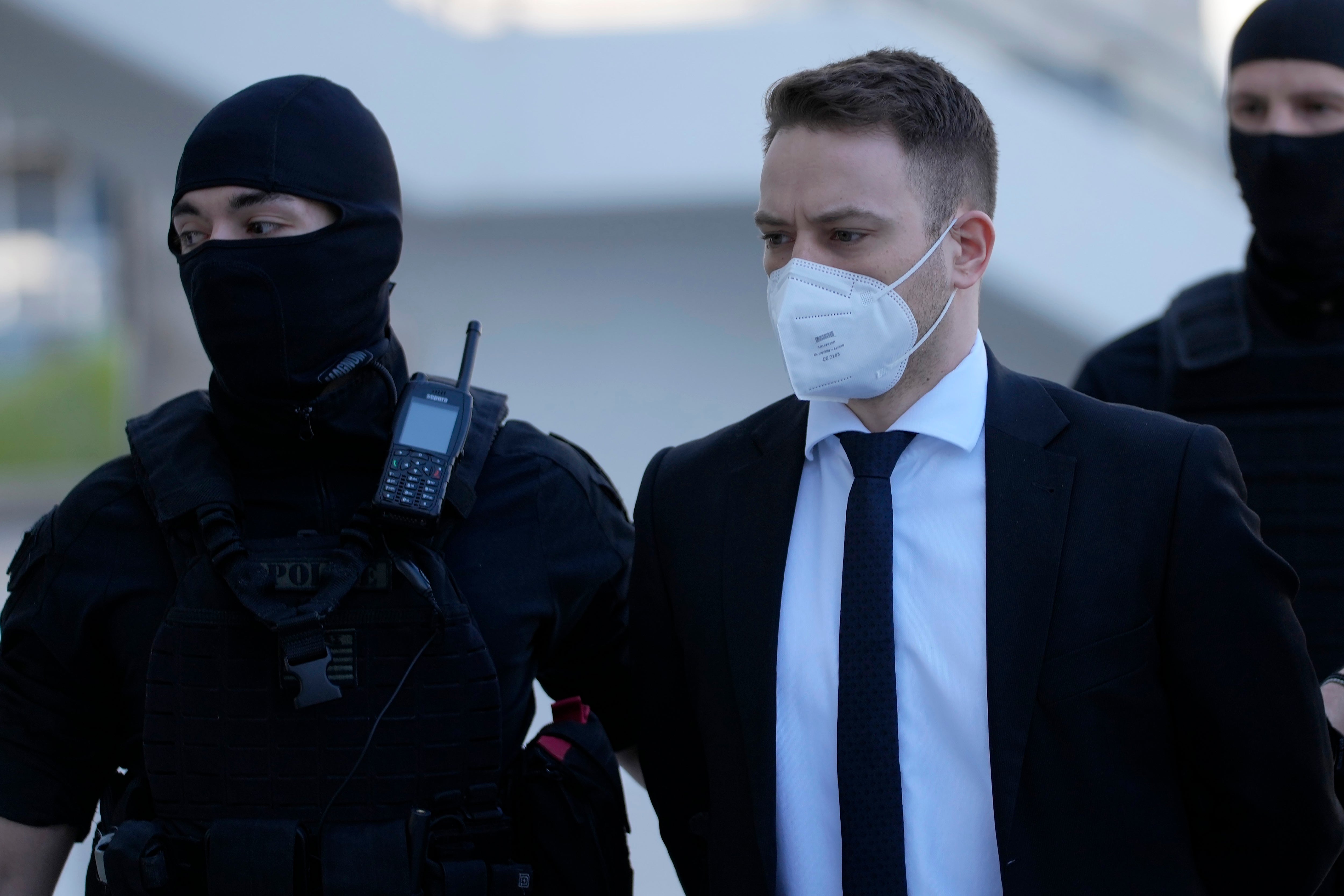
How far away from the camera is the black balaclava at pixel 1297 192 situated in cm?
226

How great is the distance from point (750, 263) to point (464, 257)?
3.28 ft

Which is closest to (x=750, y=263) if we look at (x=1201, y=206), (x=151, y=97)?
(x=1201, y=206)

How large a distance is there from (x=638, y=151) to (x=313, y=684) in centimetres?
265

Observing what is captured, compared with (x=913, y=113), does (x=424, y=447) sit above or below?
below

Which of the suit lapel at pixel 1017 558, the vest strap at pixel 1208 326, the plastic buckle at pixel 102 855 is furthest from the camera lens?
the vest strap at pixel 1208 326

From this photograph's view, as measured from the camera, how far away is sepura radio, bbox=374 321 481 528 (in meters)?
1.75

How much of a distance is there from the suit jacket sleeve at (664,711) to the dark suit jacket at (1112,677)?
0.38ft

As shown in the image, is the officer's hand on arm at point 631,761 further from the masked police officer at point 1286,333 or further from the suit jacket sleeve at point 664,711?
the masked police officer at point 1286,333

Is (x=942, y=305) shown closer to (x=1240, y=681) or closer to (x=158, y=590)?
(x=1240, y=681)

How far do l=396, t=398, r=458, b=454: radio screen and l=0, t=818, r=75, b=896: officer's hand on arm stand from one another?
2.60 ft

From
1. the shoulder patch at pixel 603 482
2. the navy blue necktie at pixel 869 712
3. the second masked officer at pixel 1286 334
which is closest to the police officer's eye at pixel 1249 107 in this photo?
the second masked officer at pixel 1286 334

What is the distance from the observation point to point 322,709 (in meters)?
1.77

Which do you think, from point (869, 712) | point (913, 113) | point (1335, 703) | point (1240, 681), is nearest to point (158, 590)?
point (869, 712)

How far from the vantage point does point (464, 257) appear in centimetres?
424
